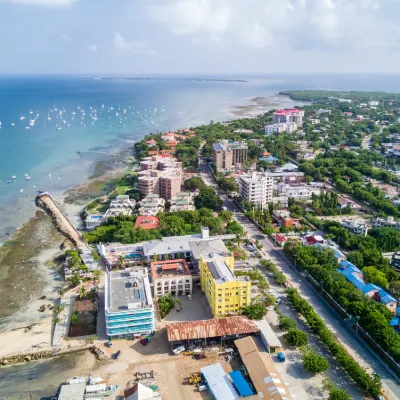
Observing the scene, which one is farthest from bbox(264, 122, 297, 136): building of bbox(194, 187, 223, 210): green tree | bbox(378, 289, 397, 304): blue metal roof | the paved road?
bbox(378, 289, 397, 304): blue metal roof

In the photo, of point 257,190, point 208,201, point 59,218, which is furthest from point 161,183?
point 59,218

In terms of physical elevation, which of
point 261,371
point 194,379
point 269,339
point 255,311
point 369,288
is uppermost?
point 369,288

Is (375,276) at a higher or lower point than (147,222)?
lower

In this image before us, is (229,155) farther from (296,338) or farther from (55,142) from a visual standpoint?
(296,338)

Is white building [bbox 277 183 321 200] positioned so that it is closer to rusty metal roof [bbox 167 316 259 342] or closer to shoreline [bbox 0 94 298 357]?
shoreline [bbox 0 94 298 357]

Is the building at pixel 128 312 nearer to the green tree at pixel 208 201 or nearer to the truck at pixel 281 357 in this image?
the truck at pixel 281 357

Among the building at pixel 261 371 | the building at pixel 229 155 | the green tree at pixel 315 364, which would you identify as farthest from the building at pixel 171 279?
the building at pixel 229 155

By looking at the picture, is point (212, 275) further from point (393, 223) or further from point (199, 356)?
point (393, 223)

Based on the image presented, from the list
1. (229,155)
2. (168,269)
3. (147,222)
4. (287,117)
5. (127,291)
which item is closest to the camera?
(127,291)
